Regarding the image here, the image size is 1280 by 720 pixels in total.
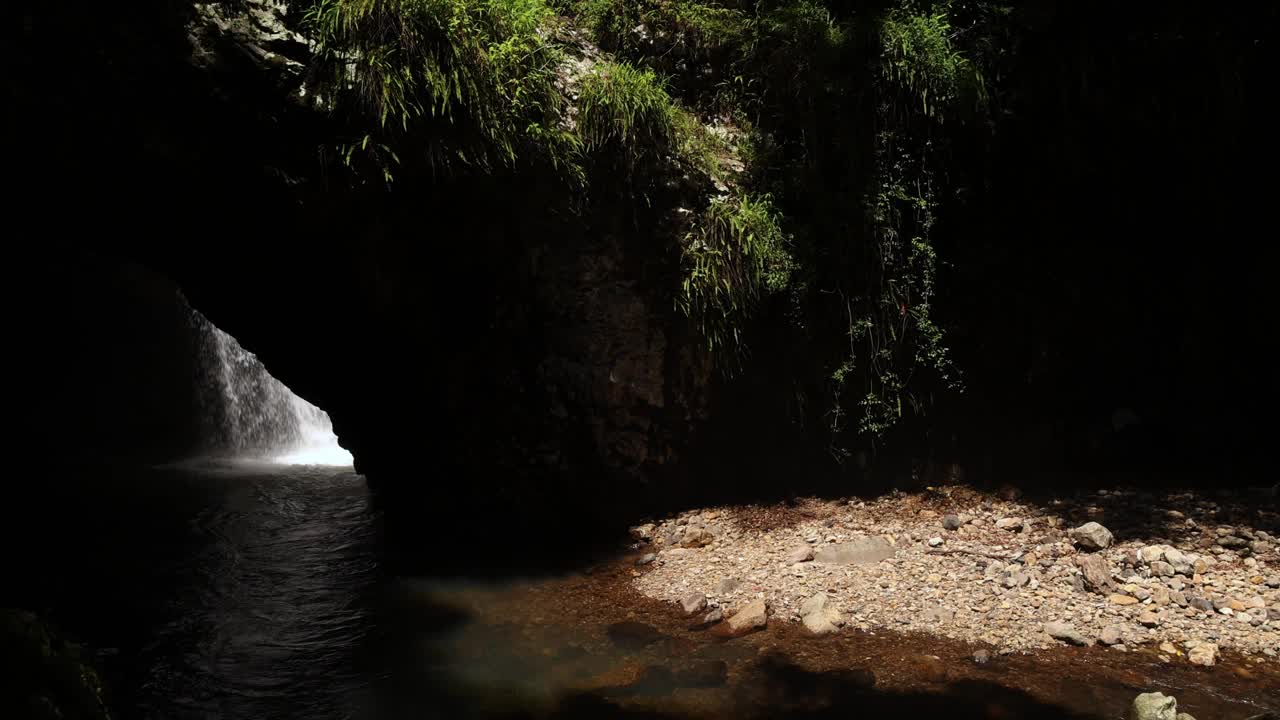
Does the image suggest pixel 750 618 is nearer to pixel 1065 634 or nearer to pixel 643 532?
pixel 1065 634

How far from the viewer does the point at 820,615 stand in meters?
4.69

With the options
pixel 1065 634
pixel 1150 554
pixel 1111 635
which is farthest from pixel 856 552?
pixel 1150 554

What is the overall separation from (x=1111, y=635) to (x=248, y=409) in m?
16.3

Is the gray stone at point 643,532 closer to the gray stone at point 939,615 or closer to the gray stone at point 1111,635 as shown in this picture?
the gray stone at point 939,615

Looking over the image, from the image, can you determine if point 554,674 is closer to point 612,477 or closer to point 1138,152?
point 612,477

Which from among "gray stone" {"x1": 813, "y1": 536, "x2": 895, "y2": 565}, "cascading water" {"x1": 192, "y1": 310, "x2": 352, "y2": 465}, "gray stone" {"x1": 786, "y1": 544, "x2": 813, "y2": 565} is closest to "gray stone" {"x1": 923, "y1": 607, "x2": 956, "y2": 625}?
"gray stone" {"x1": 813, "y1": 536, "x2": 895, "y2": 565}

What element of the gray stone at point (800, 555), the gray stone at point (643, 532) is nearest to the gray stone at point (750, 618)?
the gray stone at point (800, 555)

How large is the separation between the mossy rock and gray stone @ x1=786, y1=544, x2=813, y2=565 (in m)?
4.51

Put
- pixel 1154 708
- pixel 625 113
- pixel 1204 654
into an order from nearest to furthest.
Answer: pixel 1154 708 → pixel 1204 654 → pixel 625 113

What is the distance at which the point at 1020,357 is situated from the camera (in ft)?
21.9

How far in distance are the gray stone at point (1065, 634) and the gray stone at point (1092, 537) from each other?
105 centimetres

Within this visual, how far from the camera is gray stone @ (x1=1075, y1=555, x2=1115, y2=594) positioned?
4.65 meters

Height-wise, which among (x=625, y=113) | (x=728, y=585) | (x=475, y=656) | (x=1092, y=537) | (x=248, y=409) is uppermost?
(x=625, y=113)

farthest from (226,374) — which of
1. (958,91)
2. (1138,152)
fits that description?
(1138,152)
